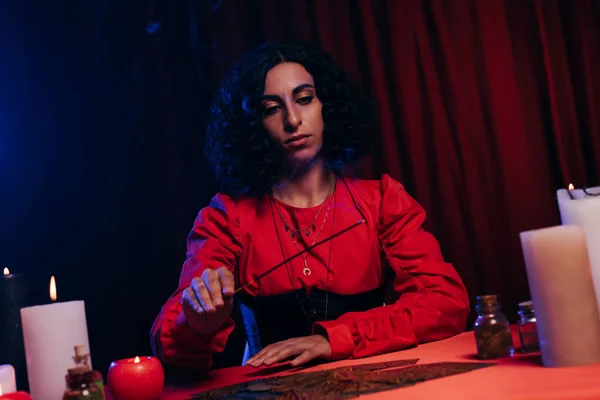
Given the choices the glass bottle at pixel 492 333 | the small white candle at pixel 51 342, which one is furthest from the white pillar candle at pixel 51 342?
the glass bottle at pixel 492 333

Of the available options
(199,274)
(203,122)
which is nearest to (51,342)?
(199,274)

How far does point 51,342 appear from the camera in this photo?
1.16m

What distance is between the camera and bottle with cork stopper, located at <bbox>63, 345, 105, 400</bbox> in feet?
3.40

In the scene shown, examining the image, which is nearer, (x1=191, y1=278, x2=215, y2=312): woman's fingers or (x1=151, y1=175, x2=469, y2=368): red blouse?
(x1=191, y1=278, x2=215, y2=312): woman's fingers

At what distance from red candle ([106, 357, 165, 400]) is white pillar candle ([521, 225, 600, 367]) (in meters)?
0.69

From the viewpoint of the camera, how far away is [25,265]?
242cm

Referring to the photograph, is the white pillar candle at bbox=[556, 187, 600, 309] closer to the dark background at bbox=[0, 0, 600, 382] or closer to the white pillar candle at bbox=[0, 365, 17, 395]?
the white pillar candle at bbox=[0, 365, 17, 395]

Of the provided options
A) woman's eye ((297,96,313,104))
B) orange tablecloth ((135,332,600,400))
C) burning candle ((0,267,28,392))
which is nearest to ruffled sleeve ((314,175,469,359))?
orange tablecloth ((135,332,600,400))

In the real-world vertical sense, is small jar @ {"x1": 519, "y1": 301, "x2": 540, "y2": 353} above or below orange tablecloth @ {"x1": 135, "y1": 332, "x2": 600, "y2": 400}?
above

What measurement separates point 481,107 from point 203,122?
1.02m

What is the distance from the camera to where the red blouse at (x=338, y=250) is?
1743 millimetres

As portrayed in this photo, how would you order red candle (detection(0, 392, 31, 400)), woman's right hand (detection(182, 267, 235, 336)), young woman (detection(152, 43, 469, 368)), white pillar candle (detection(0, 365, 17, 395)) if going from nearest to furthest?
red candle (detection(0, 392, 31, 400))
white pillar candle (detection(0, 365, 17, 395))
woman's right hand (detection(182, 267, 235, 336))
young woman (detection(152, 43, 469, 368))

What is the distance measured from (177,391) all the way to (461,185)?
4.43 feet

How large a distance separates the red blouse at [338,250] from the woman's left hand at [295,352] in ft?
0.94
